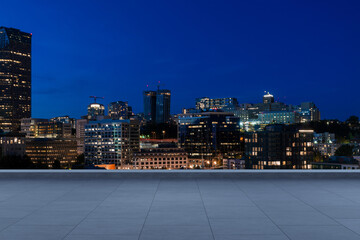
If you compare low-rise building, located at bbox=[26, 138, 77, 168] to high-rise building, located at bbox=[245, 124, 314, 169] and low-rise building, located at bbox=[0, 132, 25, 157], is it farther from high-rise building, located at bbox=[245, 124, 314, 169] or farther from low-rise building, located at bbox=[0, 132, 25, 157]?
high-rise building, located at bbox=[245, 124, 314, 169]

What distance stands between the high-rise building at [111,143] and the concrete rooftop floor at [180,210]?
409ft

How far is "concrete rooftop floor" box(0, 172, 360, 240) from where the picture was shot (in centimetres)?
462

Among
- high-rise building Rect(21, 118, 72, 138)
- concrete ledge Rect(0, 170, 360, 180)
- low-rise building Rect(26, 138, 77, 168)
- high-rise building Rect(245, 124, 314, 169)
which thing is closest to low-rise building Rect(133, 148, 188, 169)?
low-rise building Rect(26, 138, 77, 168)

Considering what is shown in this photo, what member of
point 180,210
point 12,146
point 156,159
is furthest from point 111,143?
point 180,210

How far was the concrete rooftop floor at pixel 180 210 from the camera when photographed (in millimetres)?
4625

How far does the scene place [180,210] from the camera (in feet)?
19.6

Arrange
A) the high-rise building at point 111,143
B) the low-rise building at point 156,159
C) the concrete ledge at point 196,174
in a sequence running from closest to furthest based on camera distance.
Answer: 1. the concrete ledge at point 196,174
2. the low-rise building at point 156,159
3. the high-rise building at point 111,143

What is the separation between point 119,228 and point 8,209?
2.38 metres

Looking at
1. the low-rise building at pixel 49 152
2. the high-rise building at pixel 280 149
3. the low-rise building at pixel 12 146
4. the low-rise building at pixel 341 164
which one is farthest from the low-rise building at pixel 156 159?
the low-rise building at pixel 341 164

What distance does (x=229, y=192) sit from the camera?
26.1ft

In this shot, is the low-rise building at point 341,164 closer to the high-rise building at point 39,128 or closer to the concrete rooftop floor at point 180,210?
the concrete rooftop floor at point 180,210

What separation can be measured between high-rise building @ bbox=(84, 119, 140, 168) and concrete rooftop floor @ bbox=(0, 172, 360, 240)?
4907 inches

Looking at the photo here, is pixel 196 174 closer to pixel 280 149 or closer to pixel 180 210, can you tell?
pixel 180 210

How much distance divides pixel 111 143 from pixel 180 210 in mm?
130406
